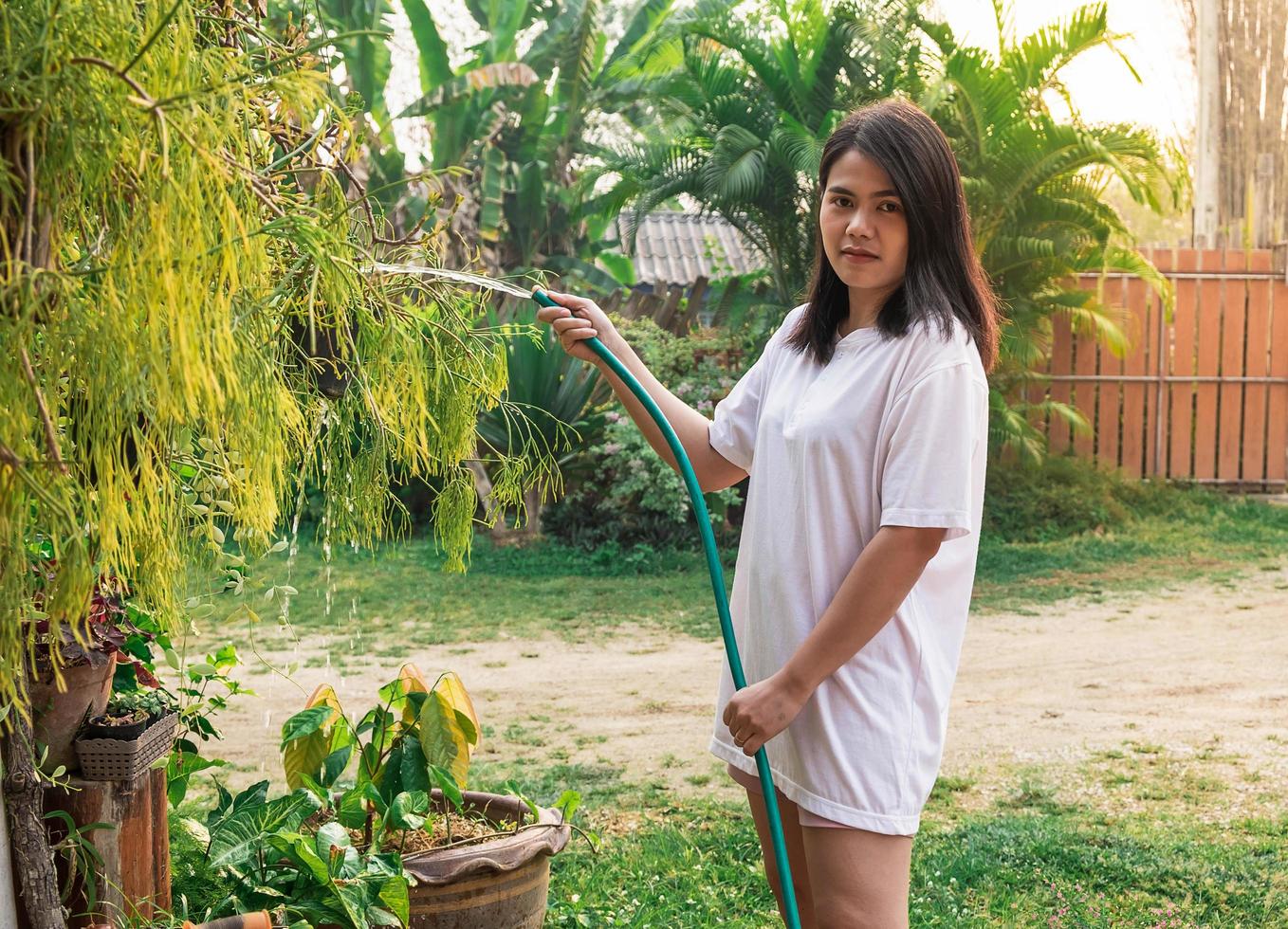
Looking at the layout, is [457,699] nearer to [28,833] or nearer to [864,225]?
[28,833]

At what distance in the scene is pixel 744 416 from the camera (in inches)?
83.7

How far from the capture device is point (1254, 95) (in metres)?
13.1

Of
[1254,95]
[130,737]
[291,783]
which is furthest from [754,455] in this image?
[1254,95]

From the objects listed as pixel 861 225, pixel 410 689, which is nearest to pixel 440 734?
pixel 410 689

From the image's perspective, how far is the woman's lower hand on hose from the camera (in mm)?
1701

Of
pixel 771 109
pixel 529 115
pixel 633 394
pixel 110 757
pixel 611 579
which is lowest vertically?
pixel 611 579

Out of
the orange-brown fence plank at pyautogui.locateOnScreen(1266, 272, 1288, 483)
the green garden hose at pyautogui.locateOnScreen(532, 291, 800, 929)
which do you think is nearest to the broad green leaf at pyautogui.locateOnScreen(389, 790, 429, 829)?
the green garden hose at pyautogui.locateOnScreen(532, 291, 800, 929)

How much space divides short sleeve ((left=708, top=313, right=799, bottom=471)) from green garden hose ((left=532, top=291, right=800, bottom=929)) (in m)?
0.19

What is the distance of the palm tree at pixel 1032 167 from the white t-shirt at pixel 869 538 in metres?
6.86

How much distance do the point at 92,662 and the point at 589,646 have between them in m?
4.11

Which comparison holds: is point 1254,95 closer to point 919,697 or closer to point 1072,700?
point 1072,700

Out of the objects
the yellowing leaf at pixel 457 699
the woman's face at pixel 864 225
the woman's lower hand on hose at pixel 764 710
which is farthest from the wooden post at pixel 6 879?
the woman's face at pixel 864 225

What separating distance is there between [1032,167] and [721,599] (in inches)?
306

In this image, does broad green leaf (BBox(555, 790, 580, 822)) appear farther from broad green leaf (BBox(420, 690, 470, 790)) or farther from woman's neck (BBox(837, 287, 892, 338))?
woman's neck (BBox(837, 287, 892, 338))
